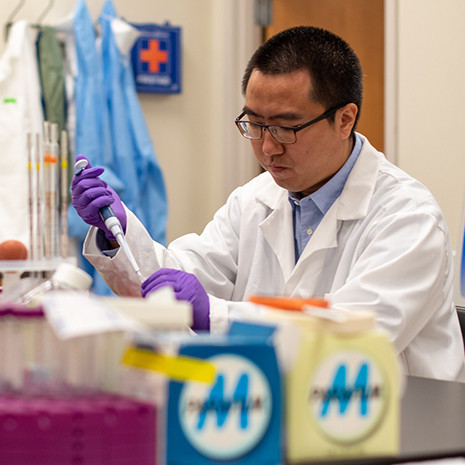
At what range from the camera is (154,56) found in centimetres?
332

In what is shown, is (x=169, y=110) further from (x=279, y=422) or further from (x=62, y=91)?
(x=279, y=422)

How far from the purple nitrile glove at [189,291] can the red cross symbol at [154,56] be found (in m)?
2.07

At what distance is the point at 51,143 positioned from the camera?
195cm

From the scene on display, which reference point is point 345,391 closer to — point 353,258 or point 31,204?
point 353,258

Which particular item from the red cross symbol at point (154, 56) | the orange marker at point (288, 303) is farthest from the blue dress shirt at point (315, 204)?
the red cross symbol at point (154, 56)

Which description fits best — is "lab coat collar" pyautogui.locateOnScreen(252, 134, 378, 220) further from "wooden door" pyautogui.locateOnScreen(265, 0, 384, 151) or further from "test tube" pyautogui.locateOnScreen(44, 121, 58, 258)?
"wooden door" pyautogui.locateOnScreen(265, 0, 384, 151)

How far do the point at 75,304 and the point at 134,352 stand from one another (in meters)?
0.07

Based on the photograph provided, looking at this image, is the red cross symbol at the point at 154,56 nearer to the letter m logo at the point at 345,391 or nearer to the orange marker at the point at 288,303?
the orange marker at the point at 288,303

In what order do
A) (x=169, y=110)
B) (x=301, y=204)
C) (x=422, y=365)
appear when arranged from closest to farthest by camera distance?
(x=422, y=365) → (x=301, y=204) → (x=169, y=110)

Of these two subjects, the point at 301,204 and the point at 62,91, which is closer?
the point at 301,204

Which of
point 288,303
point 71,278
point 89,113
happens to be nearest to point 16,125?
point 89,113

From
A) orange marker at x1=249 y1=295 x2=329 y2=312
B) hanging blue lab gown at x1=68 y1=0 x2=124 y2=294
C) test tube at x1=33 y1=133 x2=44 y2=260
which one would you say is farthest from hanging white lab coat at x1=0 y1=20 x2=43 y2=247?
orange marker at x1=249 y1=295 x2=329 y2=312

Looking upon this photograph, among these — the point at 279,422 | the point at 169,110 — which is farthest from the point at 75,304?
the point at 169,110

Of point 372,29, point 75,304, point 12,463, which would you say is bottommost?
point 12,463
